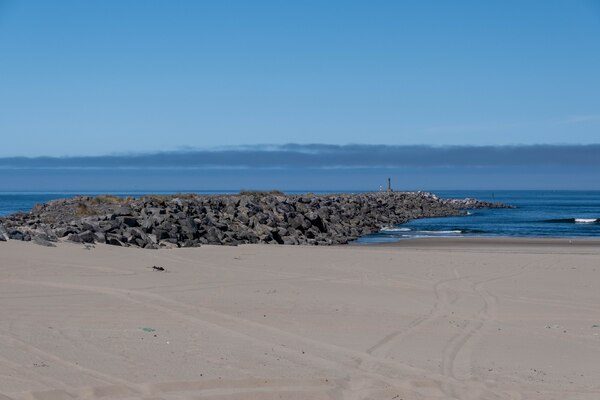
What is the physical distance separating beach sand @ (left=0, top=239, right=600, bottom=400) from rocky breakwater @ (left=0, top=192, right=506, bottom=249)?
2.93m

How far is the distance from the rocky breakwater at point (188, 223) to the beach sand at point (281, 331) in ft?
9.61

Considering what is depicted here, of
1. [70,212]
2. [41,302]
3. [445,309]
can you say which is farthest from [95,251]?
[70,212]

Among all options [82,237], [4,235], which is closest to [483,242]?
[82,237]

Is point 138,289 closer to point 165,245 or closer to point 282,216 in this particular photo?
point 165,245

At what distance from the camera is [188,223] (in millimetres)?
22797

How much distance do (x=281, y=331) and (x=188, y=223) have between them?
14080 millimetres

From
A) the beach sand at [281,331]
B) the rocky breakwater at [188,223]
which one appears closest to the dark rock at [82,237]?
the rocky breakwater at [188,223]

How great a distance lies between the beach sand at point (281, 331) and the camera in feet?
21.7

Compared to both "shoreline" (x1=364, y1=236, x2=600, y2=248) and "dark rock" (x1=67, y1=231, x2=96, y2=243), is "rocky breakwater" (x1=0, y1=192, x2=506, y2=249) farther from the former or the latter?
"shoreline" (x1=364, y1=236, x2=600, y2=248)

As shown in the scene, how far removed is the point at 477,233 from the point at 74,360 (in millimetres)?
34846

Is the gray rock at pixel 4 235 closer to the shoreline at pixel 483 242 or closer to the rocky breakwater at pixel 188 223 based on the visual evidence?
the rocky breakwater at pixel 188 223

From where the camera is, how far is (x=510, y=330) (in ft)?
32.6

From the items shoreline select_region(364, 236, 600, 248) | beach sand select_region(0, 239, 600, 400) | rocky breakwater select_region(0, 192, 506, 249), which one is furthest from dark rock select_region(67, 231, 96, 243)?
shoreline select_region(364, 236, 600, 248)

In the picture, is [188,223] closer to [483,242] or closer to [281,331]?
[281,331]
